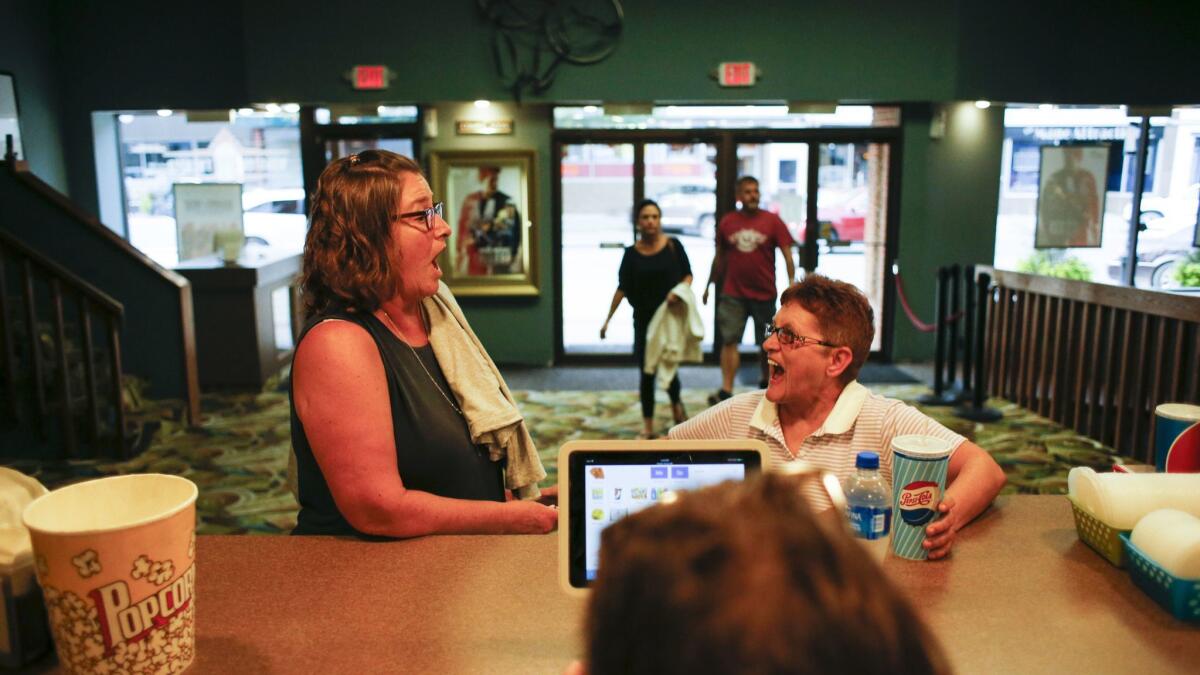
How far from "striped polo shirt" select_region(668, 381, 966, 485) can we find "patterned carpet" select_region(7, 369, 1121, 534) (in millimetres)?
3041

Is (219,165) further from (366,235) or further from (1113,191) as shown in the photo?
(1113,191)

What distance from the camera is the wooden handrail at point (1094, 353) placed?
5340 mm

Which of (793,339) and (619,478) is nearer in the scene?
(619,478)

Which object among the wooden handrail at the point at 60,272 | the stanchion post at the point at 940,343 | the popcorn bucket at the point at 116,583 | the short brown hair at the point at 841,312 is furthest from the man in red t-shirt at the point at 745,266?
the popcorn bucket at the point at 116,583

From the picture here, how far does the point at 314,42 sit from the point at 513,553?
7.47 m

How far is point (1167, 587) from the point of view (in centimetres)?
132

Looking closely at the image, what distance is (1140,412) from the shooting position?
5.59 meters

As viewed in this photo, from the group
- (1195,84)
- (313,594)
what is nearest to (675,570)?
(313,594)

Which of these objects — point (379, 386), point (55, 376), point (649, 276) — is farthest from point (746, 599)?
point (55, 376)

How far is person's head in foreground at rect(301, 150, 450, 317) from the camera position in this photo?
175 centimetres

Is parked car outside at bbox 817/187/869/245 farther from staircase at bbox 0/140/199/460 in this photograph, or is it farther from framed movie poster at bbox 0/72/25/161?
framed movie poster at bbox 0/72/25/161

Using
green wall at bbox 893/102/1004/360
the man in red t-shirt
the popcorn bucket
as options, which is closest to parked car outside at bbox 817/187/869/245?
green wall at bbox 893/102/1004/360

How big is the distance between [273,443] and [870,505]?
5403 mm

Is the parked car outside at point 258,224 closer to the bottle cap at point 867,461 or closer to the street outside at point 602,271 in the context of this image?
the street outside at point 602,271
